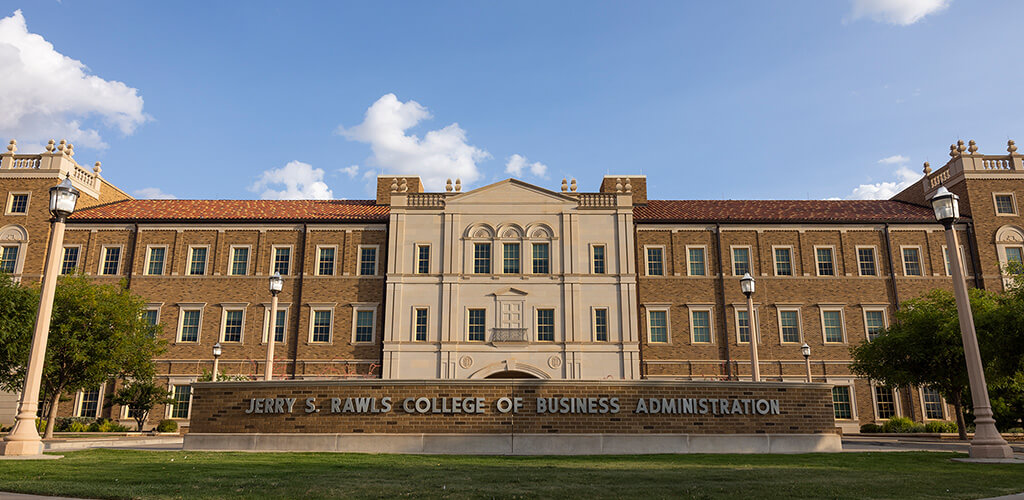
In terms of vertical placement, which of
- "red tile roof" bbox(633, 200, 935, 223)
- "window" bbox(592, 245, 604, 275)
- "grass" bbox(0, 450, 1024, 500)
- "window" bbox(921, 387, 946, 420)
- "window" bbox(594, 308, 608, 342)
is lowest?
"grass" bbox(0, 450, 1024, 500)

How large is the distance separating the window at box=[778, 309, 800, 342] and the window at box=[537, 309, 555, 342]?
1258cm

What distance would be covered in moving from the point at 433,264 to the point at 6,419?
23784 millimetres

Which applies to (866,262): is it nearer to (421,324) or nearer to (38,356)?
(421,324)

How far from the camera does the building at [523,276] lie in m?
38.0

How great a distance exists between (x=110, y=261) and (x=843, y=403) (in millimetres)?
41291

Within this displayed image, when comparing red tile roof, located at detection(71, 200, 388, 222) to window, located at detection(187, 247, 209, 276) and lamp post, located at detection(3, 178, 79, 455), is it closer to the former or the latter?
window, located at detection(187, 247, 209, 276)

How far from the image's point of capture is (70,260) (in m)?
40.7

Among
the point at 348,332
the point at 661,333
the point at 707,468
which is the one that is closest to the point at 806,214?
the point at 661,333

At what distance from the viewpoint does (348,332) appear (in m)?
39.0

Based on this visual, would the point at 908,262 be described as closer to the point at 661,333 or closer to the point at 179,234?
the point at 661,333

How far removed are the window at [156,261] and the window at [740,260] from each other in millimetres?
32458

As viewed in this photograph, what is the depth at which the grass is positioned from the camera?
384 inches

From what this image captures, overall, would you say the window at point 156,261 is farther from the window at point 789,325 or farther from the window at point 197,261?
the window at point 789,325

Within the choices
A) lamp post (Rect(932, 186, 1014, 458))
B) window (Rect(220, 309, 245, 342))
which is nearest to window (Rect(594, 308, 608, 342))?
window (Rect(220, 309, 245, 342))
